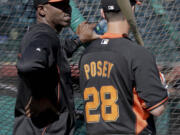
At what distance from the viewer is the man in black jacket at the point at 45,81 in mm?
1742

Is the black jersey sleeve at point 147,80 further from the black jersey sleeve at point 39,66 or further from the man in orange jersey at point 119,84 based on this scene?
the black jersey sleeve at point 39,66

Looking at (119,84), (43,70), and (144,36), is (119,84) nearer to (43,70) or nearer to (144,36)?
(43,70)

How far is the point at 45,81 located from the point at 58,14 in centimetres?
45

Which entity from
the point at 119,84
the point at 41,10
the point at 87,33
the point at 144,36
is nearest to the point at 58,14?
the point at 41,10

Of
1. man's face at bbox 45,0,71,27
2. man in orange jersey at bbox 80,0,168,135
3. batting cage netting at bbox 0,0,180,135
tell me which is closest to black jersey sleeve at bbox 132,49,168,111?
man in orange jersey at bbox 80,0,168,135

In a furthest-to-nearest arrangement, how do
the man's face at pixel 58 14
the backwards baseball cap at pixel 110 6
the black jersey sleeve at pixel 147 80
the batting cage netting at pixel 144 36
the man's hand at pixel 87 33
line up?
the batting cage netting at pixel 144 36, the man's hand at pixel 87 33, the man's face at pixel 58 14, the backwards baseball cap at pixel 110 6, the black jersey sleeve at pixel 147 80

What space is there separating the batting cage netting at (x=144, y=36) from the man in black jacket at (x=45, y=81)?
0.73 m

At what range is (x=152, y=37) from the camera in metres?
2.88

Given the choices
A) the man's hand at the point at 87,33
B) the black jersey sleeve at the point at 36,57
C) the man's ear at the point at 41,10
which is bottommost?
the man's hand at the point at 87,33

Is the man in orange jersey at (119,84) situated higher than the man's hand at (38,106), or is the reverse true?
the man in orange jersey at (119,84)

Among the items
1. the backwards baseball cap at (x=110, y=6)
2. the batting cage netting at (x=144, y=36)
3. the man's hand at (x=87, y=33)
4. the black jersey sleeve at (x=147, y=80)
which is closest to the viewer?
the black jersey sleeve at (x=147, y=80)

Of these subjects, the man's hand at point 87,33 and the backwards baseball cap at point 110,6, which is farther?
the man's hand at point 87,33

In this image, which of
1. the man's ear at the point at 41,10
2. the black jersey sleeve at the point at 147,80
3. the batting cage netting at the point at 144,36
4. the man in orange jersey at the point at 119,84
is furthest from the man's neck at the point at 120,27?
the batting cage netting at the point at 144,36

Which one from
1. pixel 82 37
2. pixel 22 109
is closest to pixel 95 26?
pixel 82 37
